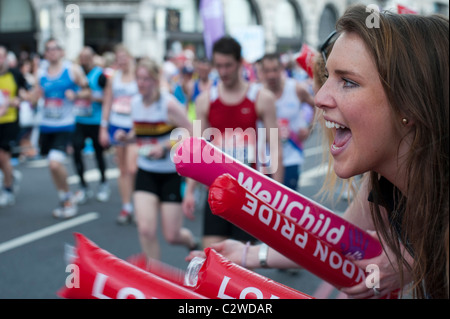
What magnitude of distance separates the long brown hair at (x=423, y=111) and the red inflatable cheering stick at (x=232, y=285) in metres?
0.28

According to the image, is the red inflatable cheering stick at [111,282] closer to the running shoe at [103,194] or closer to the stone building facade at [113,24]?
the running shoe at [103,194]

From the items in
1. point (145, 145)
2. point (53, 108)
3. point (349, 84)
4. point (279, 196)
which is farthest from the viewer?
point (53, 108)

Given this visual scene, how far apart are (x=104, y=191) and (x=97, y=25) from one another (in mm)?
18480

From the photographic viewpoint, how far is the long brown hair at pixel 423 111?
1.18 meters

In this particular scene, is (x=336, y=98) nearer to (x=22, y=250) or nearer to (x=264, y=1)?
(x=22, y=250)

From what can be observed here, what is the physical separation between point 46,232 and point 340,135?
5.57 metres

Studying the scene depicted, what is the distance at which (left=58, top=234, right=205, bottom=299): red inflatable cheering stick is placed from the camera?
1.13 m

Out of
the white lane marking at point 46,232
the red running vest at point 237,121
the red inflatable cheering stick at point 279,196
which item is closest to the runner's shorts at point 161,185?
the red running vest at point 237,121

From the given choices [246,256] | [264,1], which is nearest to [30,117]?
[246,256]

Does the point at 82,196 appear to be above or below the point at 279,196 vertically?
below

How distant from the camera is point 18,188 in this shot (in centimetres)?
891

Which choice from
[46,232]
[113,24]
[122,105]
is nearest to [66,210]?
[46,232]

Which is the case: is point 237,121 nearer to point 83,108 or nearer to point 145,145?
point 145,145

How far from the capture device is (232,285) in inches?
48.6
